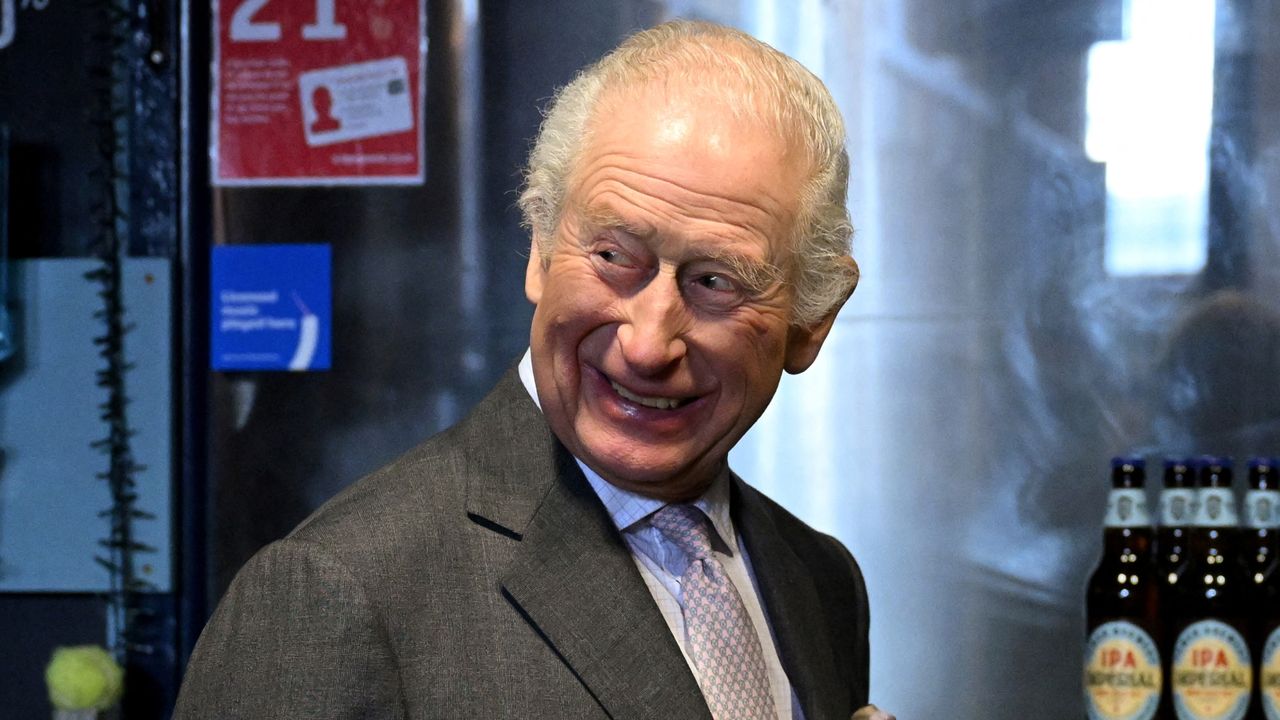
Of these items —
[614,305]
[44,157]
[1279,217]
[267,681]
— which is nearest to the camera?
[267,681]

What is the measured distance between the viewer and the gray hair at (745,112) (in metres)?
1.11

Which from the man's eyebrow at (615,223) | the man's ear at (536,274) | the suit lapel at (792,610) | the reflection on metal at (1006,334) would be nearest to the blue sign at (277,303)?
the reflection on metal at (1006,334)

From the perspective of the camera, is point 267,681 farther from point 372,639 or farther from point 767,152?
point 767,152

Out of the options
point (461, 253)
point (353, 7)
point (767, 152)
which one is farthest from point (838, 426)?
point (767, 152)

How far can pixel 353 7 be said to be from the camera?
219 cm

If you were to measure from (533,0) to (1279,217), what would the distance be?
1120mm

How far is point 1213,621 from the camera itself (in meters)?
1.83

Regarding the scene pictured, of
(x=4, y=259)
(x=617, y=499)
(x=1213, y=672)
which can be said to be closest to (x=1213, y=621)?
(x=1213, y=672)

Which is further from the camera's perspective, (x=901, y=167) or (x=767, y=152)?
(x=901, y=167)

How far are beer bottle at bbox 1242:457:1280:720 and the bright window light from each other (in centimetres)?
36

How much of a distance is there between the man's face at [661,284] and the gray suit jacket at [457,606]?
66 millimetres

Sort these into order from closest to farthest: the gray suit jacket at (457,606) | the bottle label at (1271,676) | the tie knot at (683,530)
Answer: the gray suit jacket at (457,606), the tie knot at (683,530), the bottle label at (1271,676)

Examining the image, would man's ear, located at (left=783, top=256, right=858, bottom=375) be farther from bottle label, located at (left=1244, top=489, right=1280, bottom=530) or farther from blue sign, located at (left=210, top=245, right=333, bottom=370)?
blue sign, located at (left=210, top=245, right=333, bottom=370)

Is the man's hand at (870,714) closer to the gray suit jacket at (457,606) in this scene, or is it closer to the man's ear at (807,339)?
the gray suit jacket at (457,606)
